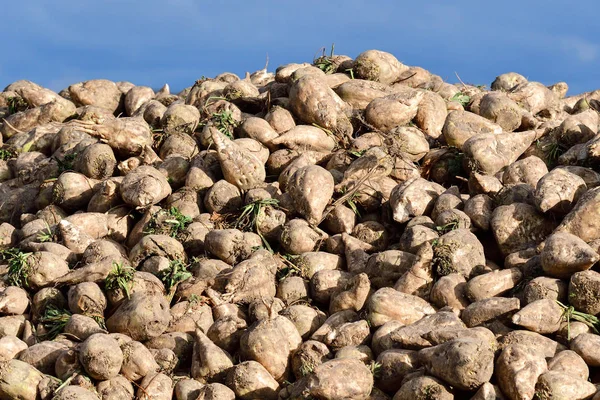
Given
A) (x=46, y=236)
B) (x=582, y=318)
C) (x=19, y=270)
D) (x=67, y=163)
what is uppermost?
(x=67, y=163)

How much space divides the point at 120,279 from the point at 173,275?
659mm

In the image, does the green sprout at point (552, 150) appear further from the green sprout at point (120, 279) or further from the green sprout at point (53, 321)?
the green sprout at point (53, 321)

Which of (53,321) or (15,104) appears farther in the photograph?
(15,104)

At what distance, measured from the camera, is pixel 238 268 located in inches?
386

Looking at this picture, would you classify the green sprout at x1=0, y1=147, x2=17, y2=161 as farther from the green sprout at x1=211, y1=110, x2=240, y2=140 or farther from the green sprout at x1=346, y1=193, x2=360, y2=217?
the green sprout at x1=346, y1=193, x2=360, y2=217

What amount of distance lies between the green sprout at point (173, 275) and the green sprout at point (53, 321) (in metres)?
1.04

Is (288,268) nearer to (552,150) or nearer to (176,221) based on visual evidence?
(176,221)

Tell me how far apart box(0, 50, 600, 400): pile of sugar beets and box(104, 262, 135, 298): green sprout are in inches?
0.9

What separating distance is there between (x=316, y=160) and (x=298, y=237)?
1763 millimetres

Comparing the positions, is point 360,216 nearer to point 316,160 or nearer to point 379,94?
point 316,160

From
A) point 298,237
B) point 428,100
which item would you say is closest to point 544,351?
point 298,237

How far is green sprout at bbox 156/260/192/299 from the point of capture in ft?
32.0

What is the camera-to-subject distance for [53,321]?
939cm

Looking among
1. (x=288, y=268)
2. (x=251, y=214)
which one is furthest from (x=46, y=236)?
(x=288, y=268)
